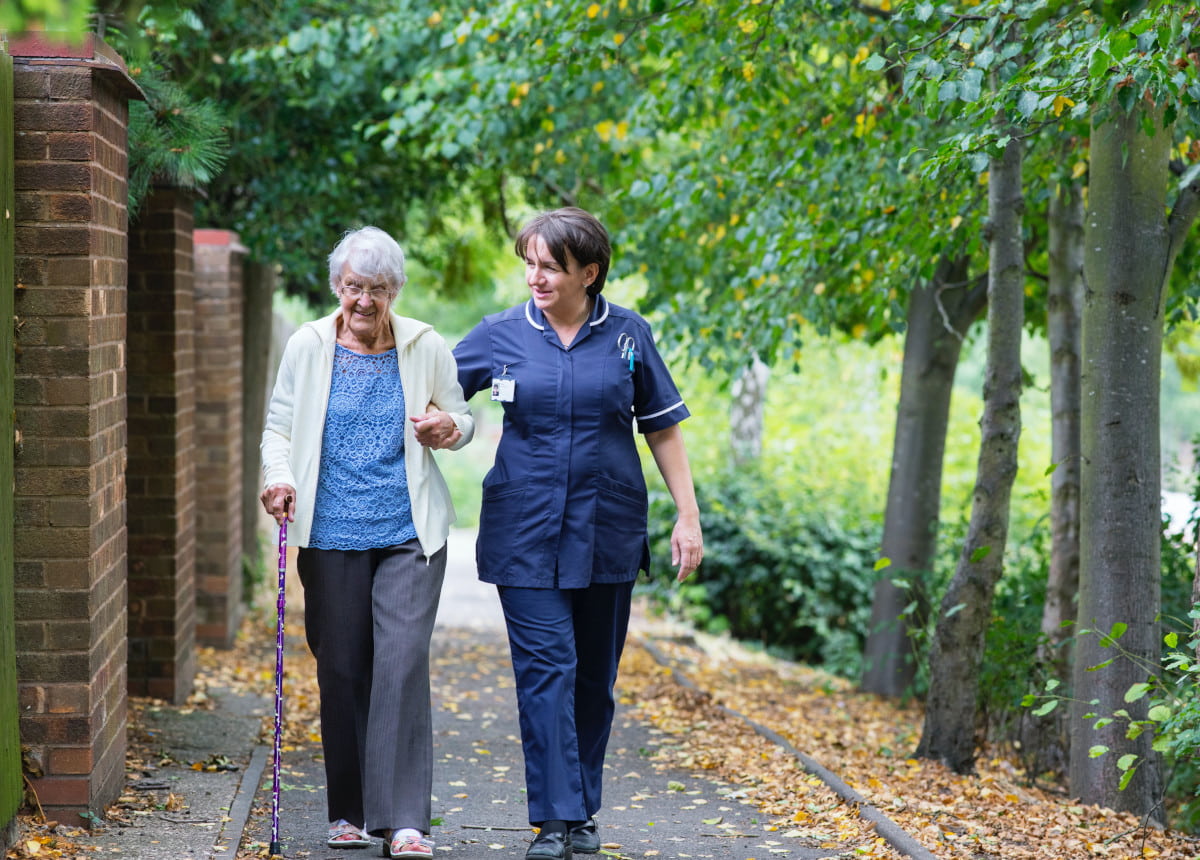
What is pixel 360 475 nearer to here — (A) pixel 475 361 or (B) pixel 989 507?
(A) pixel 475 361

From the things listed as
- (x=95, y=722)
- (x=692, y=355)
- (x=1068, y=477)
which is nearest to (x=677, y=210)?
(x=692, y=355)

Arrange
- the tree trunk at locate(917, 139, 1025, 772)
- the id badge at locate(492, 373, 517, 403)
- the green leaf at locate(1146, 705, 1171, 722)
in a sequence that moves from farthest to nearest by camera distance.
A: the tree trunk at locate(917, 139, 1025, 772)
the id badge at locate(492, 373, 517, 403)
the green leaf at locate(1146, 705, 1171, 722)

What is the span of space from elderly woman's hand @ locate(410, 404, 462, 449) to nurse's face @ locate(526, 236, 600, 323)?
1.59 feet

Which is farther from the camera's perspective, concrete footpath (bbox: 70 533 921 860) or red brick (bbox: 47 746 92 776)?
concrete footpath (bbox: 70 533 921 860)

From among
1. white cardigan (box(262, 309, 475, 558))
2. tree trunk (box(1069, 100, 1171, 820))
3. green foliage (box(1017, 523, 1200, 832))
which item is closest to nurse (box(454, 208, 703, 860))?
white cardigan (box(262, 309, 475, 558))

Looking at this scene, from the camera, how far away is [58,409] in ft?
14.1

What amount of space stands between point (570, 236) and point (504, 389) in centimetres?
51

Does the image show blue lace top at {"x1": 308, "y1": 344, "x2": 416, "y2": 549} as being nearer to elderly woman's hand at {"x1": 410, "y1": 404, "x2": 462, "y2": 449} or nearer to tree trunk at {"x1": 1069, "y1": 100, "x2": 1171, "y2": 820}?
elderly woman's hand at {"x1": 410, "y1": 404, "x2": 462, "y2": 449}

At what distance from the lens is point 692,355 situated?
9.20 metres

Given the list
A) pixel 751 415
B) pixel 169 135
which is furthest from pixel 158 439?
pixel 751 415

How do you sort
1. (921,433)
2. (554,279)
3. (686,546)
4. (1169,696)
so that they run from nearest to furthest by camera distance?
(554,279) < (686,546) < (1169,696) < (921,433)

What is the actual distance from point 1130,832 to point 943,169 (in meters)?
2.56

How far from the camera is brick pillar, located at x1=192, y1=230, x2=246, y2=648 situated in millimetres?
8586

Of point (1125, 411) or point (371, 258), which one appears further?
point (1125, 411)
